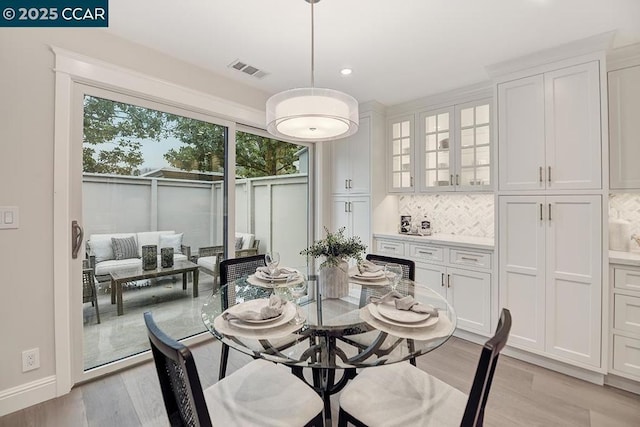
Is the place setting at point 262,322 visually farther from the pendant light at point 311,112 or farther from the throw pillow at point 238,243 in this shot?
the throw pillow at point 238,243

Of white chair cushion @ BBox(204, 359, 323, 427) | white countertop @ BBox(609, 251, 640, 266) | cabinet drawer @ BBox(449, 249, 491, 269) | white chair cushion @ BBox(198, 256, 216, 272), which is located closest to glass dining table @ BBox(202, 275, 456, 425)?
white chair cushion @ BBox(204, 359, 323, 427)

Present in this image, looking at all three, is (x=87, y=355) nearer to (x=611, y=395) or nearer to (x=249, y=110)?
(x=249, y=110)

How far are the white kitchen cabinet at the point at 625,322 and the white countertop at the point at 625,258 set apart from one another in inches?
1.6

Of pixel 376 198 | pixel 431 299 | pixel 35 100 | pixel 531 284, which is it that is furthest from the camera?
pixel 376 198

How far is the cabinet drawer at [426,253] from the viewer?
3168 mm

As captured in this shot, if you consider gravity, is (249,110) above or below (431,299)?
above

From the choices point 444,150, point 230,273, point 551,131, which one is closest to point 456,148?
point 444,150

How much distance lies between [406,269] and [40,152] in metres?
2.69

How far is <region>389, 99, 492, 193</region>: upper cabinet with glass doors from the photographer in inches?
122

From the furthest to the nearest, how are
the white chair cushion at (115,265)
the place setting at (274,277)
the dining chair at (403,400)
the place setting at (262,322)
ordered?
the white chair cushion at (115,265) < the place setting at (274,277) < the place setting at (262,322) < the dining chair at (403,400)

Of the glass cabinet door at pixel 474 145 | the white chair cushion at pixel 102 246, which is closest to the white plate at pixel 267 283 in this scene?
the white chair cushion at pixel 102 246

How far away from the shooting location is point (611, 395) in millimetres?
2150

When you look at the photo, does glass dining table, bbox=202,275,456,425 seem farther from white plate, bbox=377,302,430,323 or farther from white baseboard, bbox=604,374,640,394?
white baseboard, bbox=604,374,640,394

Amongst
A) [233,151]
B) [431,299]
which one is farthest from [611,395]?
[233,151]
